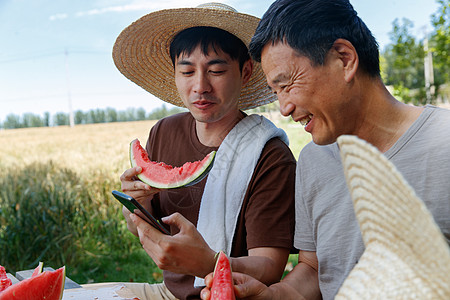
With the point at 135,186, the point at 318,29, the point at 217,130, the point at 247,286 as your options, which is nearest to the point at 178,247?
the point at 247,286

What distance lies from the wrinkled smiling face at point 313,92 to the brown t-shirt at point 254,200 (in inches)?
22.9

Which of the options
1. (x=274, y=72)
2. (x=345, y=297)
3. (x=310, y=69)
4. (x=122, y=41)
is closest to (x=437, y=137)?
(x=310, y=69)

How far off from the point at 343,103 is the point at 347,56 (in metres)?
0.19

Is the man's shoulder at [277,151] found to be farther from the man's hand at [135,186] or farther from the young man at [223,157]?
the man's hand at [135,186]

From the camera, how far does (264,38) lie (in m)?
1.81

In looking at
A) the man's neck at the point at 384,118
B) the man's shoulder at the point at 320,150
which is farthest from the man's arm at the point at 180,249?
the man's neck at the point at 384,118

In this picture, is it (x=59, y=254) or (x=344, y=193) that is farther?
(x=59, y=254)

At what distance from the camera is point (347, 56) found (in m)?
1.72

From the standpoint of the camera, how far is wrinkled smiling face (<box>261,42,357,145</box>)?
169cm

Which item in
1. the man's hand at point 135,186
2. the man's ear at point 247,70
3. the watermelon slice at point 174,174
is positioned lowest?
the man's hand at point 135,186

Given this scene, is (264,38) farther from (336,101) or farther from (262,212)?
(262,212)

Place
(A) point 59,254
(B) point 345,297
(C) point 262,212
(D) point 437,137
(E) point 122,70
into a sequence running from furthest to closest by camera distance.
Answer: (A) point 59,254 < (E) point 122,70 < (C) point 262,212 < (D) point 437,137 < (B) point 345,297

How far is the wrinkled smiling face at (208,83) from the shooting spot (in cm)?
228

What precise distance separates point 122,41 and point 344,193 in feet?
5.35
